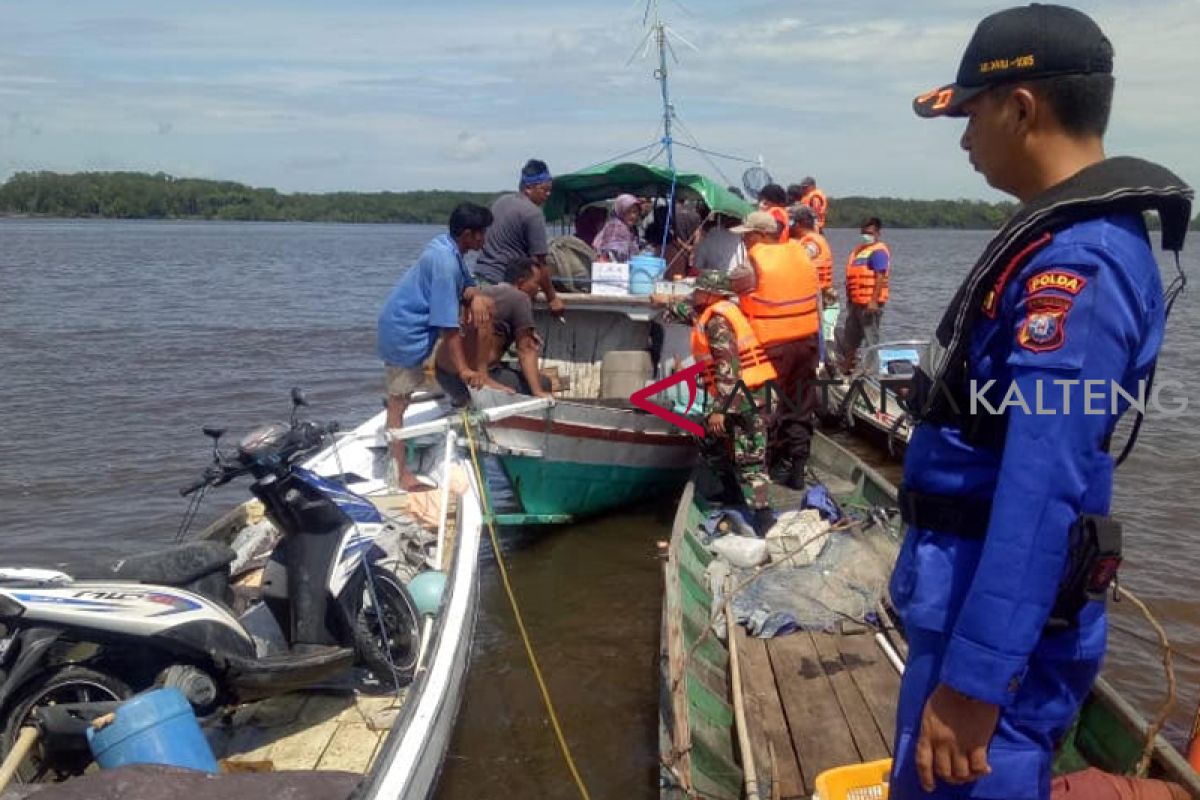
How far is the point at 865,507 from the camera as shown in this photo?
689 cm

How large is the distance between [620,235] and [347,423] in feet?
15.8

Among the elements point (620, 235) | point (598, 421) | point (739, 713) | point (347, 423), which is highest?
point (620, 235)

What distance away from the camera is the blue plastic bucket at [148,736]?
10.8ft

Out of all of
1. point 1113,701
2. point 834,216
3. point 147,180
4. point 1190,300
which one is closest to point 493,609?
point 1113,701

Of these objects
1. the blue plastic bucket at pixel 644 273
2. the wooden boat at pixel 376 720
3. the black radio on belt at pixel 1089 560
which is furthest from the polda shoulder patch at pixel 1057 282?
the blue plastic bucket at pixel 644 273

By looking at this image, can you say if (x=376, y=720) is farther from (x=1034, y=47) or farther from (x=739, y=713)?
(x=1034, y=47)

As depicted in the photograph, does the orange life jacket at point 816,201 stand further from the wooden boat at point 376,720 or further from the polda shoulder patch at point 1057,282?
the polda shoulder patch at point 1057,282

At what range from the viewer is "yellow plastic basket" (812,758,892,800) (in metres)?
3.46

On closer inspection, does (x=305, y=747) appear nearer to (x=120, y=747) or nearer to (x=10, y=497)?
(x=120, y=747)

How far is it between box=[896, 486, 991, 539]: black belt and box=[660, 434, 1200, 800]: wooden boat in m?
1.88

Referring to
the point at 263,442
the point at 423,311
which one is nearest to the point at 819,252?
the point at 423,311

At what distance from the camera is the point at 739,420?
22.0 feet

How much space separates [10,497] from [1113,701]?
33.6 feet

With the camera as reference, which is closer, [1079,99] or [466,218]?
[1079,99]
